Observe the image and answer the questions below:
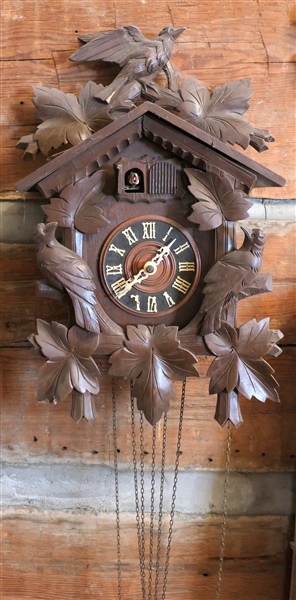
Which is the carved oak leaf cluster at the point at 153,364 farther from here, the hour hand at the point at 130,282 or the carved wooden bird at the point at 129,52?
the carved wooden bird at the point at 129,52

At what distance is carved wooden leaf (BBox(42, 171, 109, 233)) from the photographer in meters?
0.83

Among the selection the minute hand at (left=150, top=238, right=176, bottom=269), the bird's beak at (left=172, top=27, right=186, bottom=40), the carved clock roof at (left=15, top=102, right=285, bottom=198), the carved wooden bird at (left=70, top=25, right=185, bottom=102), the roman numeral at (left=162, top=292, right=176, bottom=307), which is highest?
the bird's beak at (left=172, top=27, right=186, bottom=40)

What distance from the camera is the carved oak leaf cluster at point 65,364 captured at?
2.75 feet

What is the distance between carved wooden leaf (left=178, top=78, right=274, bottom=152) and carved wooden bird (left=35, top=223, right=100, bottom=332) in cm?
29

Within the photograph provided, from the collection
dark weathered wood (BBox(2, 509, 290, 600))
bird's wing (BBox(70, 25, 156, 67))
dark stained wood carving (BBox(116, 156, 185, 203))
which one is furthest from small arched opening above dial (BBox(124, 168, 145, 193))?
dark weathered wood (BBox(2, 509, 290, 600))

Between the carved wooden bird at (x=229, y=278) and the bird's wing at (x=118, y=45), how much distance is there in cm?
35

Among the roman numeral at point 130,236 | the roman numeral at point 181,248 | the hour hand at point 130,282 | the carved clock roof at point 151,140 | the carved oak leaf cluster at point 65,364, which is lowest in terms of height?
the carved oak leaf cluster at point 65,364

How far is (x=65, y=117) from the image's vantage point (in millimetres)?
915

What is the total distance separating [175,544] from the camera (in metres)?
1.01

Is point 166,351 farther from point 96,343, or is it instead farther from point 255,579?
point 255,579

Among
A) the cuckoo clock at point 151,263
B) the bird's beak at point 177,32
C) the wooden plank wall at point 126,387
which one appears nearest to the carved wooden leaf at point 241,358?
the cuckoo clock at point 151,263

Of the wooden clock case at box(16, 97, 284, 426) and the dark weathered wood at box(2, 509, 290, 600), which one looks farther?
the dark weathered wood at box(2, 509, 290, 600)

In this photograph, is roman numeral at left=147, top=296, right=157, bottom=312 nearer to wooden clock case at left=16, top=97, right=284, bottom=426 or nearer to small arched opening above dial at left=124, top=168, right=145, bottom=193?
wooden clock case at left=16, top=97, right=284, bottom=426

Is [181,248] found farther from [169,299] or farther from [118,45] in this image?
[118,45]
